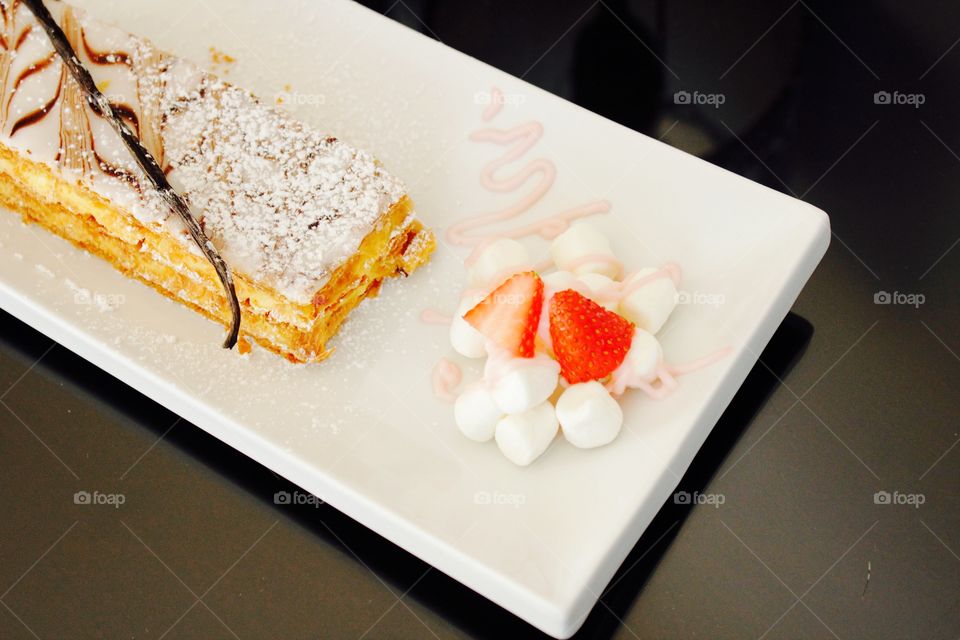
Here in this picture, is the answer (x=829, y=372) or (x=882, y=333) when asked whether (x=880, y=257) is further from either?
(x=829, y=372)

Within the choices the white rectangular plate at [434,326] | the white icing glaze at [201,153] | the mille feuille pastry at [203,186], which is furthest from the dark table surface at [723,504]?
the white icing glaze at [201,153]

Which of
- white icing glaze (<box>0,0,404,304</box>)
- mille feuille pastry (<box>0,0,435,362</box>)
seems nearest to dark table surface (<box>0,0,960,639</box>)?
mille feuille pastry (<box>0,0,435,362</box>)

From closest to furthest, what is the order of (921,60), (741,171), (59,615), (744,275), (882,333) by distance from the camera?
1. (59,615)
2. (744,275)
3. (882,333)
4. (741,171)
5. (921,60)

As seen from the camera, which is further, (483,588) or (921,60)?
(921,60)

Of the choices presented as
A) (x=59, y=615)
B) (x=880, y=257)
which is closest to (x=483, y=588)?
(x=59, y=615)

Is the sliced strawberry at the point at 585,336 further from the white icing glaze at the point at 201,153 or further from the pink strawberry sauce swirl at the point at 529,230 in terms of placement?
the white icing glaze at the point at 201,153

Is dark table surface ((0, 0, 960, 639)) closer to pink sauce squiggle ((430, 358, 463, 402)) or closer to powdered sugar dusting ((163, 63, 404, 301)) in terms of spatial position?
pink sauce squiggle ((430, 358, 463, 402))
